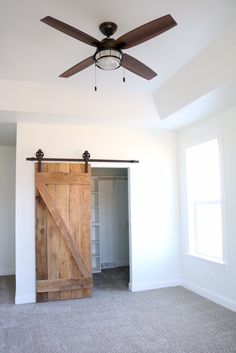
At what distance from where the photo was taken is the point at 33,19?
2.58m

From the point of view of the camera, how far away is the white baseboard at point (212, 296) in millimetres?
3906

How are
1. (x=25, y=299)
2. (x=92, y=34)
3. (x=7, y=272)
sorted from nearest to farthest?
(x=92, y=34)
(x=25, y=299)
(x=7, y=272)

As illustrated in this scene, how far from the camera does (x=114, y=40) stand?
2.35 m

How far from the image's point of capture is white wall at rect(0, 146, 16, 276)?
619 cm

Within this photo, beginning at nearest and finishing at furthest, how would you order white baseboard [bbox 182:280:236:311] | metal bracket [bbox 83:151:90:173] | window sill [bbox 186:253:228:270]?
white baseboard [bbox 182:280:236:311]
window sill [bbox 186:253:228:270]
metal bracket [bbox 83:151:90:173]

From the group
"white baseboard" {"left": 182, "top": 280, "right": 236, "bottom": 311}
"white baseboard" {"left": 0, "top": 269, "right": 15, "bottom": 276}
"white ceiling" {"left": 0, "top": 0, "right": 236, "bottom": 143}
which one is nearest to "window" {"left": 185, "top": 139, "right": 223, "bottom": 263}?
"white baseboard" {"left": 182, "top": 280, "right": 236, "bottom": 311}

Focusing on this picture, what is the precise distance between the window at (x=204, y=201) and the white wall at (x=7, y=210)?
3.64 metres

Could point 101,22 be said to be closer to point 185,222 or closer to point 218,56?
point 218,56

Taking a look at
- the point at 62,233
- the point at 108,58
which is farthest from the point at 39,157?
the point at 108,58

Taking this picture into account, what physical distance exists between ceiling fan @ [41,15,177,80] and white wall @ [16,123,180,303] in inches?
76.9

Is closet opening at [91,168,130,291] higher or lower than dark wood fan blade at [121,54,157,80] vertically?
lower

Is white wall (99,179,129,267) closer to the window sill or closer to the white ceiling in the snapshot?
the window sill

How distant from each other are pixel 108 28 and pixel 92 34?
9.5 inches

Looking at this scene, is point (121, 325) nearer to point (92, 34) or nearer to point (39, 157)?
point (39, 157)
